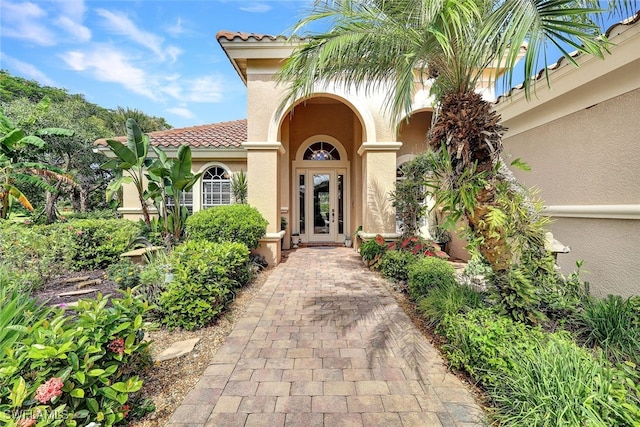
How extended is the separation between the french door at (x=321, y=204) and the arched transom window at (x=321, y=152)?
64cm

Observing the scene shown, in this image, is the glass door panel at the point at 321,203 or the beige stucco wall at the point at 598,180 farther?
the glass door panel at the point at 321,203

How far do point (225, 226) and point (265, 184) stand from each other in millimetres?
2232

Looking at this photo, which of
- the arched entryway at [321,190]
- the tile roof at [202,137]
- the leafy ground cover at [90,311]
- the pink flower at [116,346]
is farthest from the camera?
the arched entryway at [321,190]

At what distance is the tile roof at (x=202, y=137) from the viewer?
12.2 metres

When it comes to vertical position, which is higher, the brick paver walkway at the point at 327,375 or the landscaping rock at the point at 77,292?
the landscaping rock at the point at 77,292

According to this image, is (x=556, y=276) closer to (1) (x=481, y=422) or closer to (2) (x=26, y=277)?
(1) (x=481, y=422)

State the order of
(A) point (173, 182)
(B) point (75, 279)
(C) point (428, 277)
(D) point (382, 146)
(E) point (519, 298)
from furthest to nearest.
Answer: (D) point (382, 146) < (A) point (173, 182) < (B) point (75, 279) < (C) point (428, 277) < (E) point (519, 298)

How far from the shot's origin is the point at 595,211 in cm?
526

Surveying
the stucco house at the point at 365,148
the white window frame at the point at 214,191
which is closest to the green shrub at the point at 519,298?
the stucco house at the point at 365,148

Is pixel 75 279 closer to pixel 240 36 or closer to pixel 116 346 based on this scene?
pixel 116 346

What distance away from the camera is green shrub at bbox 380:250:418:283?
752cm

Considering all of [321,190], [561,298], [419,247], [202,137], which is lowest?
[561,298]

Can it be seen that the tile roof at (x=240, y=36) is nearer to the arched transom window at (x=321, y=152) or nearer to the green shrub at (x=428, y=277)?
the arched transom window at (x=321, y=152)

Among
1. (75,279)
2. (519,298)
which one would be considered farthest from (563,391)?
(75,279)
